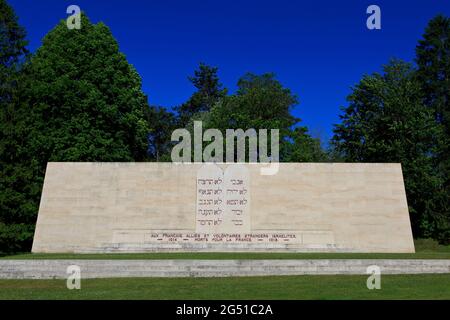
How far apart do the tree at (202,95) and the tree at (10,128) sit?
132 feet

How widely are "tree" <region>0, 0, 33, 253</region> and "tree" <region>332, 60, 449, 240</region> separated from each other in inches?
931

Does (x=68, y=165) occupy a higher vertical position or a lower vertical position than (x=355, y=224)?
higher

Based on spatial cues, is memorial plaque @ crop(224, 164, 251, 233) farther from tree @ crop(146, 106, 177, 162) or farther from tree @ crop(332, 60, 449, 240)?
tree @ crop(146, 106, 177, 162)

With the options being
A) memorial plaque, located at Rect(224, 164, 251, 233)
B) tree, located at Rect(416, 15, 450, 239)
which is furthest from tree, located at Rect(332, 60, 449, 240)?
memorial plaque, located at Rect(224, 164, 251, 233)

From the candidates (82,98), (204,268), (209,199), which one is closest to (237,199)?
(209,199)

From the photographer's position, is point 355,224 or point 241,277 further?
point 355,224

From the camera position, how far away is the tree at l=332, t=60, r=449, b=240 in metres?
32.3

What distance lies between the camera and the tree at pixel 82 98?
3127 centimetres

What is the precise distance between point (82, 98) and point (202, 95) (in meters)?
33.2

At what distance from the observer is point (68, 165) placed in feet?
84.1

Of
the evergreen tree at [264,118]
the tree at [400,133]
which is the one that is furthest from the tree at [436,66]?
the evergreen tree at [264,118]

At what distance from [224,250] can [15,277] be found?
11.1 metres
